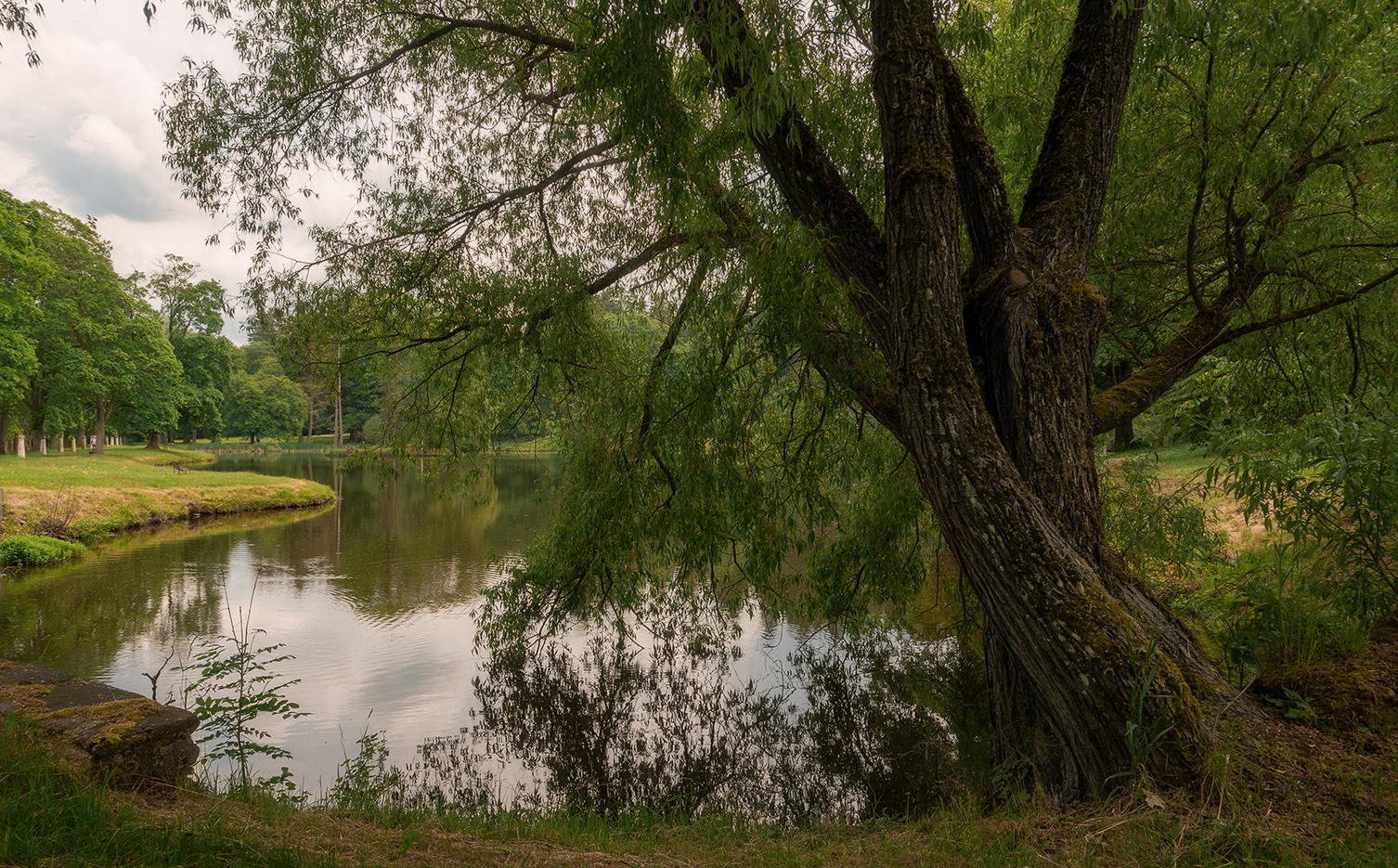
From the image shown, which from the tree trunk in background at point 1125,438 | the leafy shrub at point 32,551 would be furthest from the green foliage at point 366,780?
the tree trunk in background at point 1125,438

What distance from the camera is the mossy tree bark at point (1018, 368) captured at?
280 cm

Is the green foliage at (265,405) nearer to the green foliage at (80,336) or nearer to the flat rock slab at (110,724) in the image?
the green foliage at (80,336)

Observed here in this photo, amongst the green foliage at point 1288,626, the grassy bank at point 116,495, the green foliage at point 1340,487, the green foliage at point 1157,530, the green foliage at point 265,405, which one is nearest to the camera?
the green foliage at point 1340,487

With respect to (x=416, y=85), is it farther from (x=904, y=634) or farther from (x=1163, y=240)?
(x=904, y=634)

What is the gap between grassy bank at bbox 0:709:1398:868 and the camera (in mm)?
2305

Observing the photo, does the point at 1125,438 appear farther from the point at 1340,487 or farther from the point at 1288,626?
the point at 1340,487

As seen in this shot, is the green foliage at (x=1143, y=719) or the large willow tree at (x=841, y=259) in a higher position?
the large willow tree at (x=841, y=259)

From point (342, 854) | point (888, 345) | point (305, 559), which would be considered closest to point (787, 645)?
point (888, 345)

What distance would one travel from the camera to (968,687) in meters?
6.74

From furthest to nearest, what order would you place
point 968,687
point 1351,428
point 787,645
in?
point 787,645, point 968,687, point 1351,428

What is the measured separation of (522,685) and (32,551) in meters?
10.1

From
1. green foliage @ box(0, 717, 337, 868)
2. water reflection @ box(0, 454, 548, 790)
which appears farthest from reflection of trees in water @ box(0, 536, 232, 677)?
green foliage @ box(0, 717, 337, 868)

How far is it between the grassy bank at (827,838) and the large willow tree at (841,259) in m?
0.25

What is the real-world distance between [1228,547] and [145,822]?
980cm
